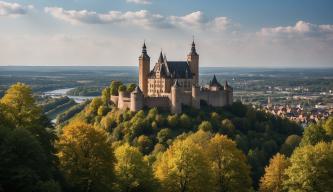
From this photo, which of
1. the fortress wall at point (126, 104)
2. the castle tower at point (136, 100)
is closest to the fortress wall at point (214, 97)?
the castle tower at point (136, 100)

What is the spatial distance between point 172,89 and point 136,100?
703 cm

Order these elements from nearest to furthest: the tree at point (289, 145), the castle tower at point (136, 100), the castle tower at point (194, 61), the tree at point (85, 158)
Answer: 1. the tree at point (85, 158)
2. the tree at point (289, 145)
3. the castle tower at point (136, 100)
4. the castle tower at point (194, 61)

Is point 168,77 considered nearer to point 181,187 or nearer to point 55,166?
point 181,187

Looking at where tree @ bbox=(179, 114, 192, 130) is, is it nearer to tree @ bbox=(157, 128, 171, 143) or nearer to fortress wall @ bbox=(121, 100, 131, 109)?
tree @ bbox=(157, 128, 171, 143)

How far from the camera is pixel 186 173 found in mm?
47594

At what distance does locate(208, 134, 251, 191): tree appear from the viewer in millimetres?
50344

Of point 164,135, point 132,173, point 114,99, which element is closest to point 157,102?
point 164,135

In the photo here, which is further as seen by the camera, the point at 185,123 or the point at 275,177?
the point at 185,123

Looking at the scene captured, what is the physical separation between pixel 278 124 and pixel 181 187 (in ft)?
207

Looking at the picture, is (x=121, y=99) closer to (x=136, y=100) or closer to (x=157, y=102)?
(x=136, y=100)

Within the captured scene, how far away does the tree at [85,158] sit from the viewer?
4291 cm

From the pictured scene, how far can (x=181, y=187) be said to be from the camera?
4772 centimetres

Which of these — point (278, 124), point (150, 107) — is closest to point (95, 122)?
point (150, 107)

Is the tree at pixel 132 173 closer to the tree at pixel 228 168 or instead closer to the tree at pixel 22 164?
the tree at pixel 228 168
